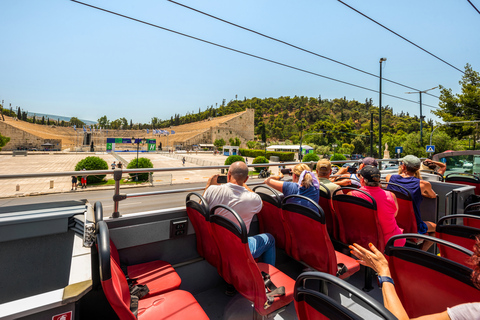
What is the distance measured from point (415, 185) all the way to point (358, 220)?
1241mm

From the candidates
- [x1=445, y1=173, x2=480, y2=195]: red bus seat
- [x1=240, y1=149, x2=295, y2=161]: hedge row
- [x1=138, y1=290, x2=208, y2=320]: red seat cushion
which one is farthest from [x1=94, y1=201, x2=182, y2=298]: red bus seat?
[x1=240, y1=149, x2=295, y2=161]: hedge row

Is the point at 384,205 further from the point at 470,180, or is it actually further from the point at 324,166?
the point at 470,180

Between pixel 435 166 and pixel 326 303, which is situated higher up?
pixel 435 166

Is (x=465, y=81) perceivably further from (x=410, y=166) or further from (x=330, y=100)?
(x=330, y=100)

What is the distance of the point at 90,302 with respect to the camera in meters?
2.11

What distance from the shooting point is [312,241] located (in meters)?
2.45

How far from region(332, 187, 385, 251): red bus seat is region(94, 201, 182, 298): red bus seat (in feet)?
6.65

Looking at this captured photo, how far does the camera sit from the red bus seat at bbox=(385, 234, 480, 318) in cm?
125

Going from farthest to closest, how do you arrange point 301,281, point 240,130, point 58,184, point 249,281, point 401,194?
point 240,130
point 58,184
point 401,194
point 249,281
point 301,281

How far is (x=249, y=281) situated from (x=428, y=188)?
10.6ft

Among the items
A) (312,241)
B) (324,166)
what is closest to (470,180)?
(324,166)

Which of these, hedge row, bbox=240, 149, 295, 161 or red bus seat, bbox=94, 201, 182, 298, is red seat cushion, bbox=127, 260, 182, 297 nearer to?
red bus seat, bbox=94, 201, 182, 298

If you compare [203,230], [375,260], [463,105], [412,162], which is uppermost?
[463,105]

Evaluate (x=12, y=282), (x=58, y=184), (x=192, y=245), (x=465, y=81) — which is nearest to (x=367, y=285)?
(x=192, y=245)
